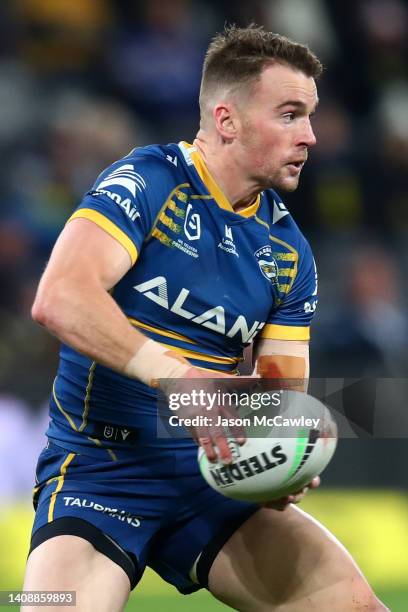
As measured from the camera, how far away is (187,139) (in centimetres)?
984

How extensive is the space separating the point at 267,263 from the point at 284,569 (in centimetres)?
110

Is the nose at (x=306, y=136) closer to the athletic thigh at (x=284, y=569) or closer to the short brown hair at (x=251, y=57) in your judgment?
the short brown hair at (x=251, y=57)

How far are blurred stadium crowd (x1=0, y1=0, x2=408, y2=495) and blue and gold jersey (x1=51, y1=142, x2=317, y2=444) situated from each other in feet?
12.6

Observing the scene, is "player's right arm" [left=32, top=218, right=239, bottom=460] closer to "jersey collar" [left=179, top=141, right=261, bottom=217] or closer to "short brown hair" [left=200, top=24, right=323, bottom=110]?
"jersey collar" [left=179, top=141, right=261, bottom=217]

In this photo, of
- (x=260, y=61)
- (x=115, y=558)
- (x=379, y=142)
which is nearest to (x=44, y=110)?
(x=379, y=142)

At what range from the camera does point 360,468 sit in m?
8.17

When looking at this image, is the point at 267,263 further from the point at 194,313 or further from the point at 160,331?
the point at 160,331

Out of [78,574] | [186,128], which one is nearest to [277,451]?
[78,574]

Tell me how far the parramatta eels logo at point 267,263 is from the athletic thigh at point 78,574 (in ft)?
3.84

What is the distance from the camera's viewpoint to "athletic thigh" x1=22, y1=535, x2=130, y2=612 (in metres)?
3.61

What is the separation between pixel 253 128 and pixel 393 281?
5964mm

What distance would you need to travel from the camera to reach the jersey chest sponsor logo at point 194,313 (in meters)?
3.97

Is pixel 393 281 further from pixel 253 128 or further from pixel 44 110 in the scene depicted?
pixel 253 128

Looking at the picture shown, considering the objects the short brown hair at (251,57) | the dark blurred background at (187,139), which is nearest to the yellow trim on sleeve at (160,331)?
the short brown hair at (251,57)
